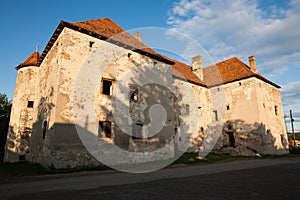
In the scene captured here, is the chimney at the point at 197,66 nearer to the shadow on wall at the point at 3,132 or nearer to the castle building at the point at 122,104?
the castle building at the point at 122,104

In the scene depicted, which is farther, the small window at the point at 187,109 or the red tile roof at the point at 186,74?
the red tile roof at the point at 186,74

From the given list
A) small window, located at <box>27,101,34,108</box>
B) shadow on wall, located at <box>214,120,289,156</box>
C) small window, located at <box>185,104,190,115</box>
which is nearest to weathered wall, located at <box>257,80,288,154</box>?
shadow on wall, located at <box>214,120,289,156</box>

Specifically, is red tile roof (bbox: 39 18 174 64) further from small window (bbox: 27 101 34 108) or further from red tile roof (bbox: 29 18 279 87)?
small window (bbox: 27 101 34 108)

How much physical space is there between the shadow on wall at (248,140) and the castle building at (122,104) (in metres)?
0.10

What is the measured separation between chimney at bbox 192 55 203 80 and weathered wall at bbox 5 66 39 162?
17.8m

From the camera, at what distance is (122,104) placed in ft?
41.1

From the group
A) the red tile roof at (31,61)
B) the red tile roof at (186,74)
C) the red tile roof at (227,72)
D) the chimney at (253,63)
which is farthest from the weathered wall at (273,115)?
the red tile roof at (31,61)

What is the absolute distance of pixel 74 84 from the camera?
10.8m

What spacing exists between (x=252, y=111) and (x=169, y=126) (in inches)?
392

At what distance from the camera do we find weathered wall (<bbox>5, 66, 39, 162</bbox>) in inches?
560

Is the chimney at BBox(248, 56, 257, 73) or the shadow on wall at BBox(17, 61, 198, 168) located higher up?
the chimney at BBox(248, 56, 257, 73)

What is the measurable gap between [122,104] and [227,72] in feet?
51.0

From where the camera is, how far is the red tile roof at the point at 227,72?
21078mm

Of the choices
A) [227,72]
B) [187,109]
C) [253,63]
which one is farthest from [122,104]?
[253,63]
